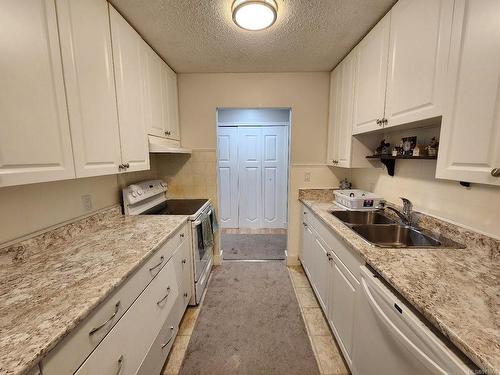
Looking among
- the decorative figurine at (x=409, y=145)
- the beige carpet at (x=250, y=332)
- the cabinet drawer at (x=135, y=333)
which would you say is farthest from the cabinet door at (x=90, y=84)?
the decorative figurine at (x=409, y=145)

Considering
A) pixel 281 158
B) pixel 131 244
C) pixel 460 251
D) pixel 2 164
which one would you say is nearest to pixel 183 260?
pixel 131 244

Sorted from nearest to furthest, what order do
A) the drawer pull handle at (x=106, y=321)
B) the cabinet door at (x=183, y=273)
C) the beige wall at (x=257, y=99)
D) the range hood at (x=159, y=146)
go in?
1. the drawer pull handle at (x=106, y=321)
2. the cabinet door at (x=183, y=273)
3. the range hood at (x=159, y=146)
4. the beige wall at (x=257, y=99)

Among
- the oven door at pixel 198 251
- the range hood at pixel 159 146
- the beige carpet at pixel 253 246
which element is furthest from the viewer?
the beige carpet at pixel 253 246

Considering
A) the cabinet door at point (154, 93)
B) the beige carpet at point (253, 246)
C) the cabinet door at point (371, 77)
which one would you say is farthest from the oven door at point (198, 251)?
the cabinet door at point (371, 77)

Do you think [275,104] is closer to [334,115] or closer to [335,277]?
[334,115]

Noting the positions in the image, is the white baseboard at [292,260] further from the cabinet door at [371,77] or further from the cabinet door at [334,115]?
the cabinet door at [371,77]

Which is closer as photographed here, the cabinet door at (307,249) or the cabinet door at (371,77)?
the cabinet door at (371,77)

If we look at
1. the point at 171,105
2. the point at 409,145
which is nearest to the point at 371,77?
the point at 409,145

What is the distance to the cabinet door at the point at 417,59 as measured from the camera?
1.05 m

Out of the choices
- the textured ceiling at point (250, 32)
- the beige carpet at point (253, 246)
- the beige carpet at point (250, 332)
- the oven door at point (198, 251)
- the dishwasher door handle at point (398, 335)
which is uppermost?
the textured ceiling at point (250, 32)

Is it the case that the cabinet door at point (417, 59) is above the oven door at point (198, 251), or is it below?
above

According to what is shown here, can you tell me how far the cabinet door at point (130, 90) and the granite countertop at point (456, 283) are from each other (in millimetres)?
1588

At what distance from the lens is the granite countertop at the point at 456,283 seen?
1.98 ft

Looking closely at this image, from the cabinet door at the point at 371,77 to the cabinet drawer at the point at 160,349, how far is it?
6.63 feet
